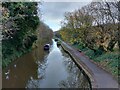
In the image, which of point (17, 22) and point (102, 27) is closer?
point (17, 22)

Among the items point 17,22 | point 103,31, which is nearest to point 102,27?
point 103,31

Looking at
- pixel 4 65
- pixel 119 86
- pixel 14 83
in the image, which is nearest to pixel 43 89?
pixel 14 83

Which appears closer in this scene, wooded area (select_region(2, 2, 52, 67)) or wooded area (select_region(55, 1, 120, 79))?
wooded area (select_region(55, 1, 120, 79))

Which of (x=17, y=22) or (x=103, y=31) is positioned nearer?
(x=17, y=22)

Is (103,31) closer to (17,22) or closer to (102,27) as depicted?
(102,27)

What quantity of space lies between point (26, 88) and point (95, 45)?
18.1 m

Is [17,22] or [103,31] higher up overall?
[17,22]

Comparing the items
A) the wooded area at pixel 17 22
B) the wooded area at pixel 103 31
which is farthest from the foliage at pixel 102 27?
the wooded area at pixel 17 22

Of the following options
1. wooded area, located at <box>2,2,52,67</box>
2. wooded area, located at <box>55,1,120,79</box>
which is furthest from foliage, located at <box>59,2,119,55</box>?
wooded area, located at <box>2,2,52,67</box>

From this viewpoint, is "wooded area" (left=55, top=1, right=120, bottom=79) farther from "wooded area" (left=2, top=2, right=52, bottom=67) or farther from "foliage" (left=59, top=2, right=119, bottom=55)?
"wooded area" (left=2, top=2, right=52, bottom=67)

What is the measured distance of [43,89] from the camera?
57.6 feet

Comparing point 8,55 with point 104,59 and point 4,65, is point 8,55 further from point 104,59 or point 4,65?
point 104,59

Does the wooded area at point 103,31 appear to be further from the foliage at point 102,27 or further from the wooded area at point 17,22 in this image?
the wooded area at point 17,22

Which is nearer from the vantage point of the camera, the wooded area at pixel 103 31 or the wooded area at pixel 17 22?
the wooded area at pixel 103 31
